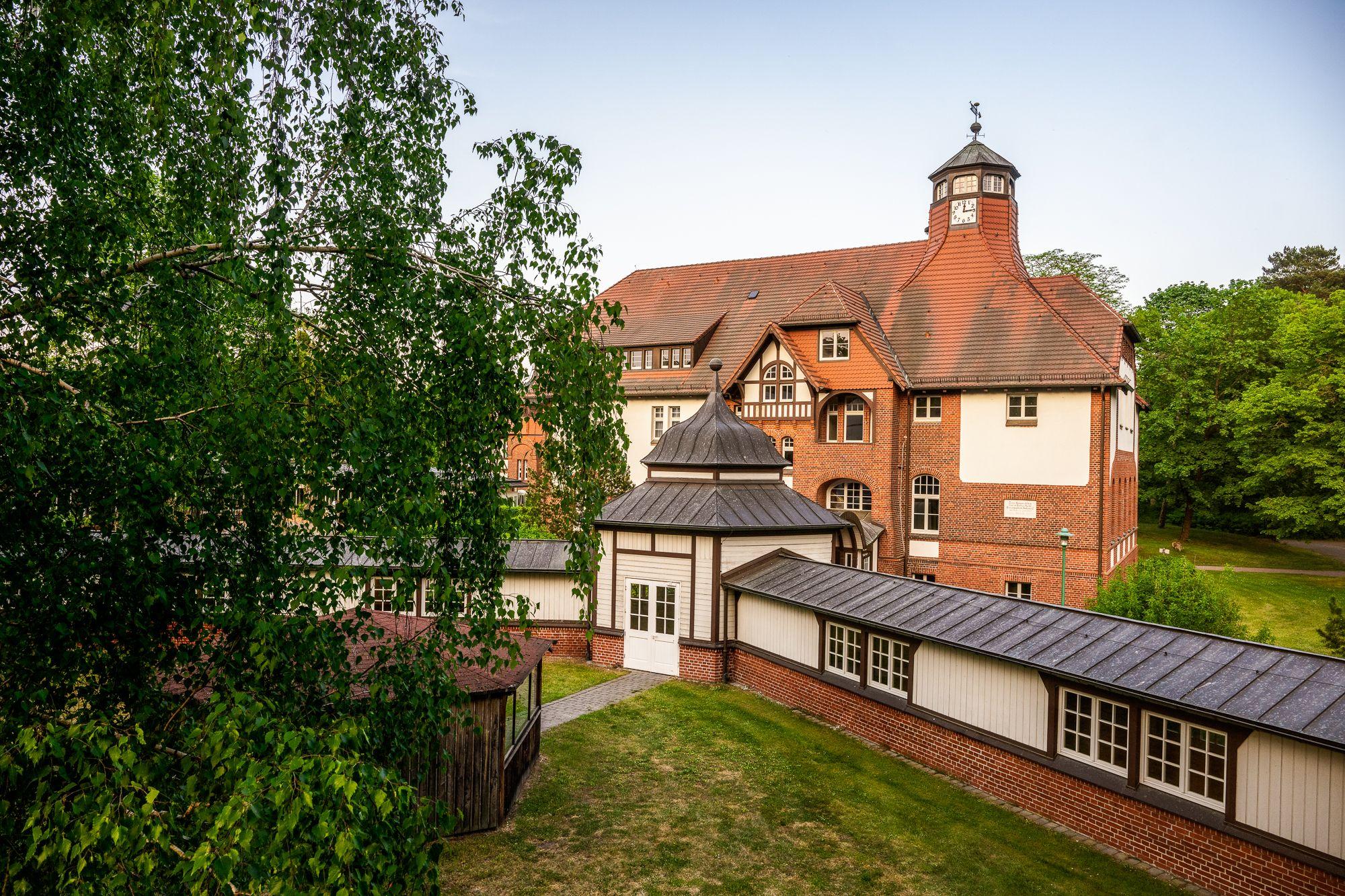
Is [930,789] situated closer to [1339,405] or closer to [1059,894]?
[1059,894]

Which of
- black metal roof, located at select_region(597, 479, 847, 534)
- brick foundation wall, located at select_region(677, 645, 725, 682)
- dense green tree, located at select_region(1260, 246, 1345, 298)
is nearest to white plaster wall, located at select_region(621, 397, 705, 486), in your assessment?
black metal roof, located at select_region(597, 479, 847, 534)

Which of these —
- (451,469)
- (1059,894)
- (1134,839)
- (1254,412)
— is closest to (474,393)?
(451,469)

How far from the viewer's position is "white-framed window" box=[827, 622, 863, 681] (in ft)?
46.5

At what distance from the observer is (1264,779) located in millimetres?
8336

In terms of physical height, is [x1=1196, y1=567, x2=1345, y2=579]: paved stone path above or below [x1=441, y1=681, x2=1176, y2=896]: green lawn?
above

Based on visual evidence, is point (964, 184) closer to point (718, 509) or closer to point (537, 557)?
point (718, 509)

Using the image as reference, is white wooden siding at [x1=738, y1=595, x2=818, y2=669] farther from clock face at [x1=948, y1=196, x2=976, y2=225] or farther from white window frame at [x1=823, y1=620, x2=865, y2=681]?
clock face at [x1=948, y1=196, x2=976, y2=225]

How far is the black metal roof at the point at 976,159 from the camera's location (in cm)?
2708

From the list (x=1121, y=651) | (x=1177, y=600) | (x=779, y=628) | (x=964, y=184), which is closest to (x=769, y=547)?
(x=779, y=628)

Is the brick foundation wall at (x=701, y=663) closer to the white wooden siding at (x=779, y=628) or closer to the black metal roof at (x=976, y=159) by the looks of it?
the white wooden siding at (x=779, y=628)

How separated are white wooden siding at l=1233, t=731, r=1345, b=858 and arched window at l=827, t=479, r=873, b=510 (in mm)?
17317

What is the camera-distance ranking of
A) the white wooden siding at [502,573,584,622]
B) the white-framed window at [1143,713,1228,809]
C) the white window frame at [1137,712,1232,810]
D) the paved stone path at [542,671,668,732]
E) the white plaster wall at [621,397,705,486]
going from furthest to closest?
the white plaster wall at [621,397,705,486]
the white wooden siding at [502,573,584,622]
the paved stone path at [542,671,668,732]
the white-framed window at [1143,713,1228,809]
the white window frame at [1137,712,1232,810]

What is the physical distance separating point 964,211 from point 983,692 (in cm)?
2044

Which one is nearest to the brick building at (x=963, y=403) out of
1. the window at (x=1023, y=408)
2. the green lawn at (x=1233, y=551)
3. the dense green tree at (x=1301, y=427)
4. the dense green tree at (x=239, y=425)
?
the window at (x=1023, y=408)
